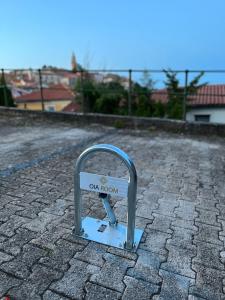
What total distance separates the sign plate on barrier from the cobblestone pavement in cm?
50

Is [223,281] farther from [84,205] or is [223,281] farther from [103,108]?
[103,108]

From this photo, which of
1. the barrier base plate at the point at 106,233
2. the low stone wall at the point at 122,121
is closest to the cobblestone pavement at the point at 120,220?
the barrier base plate at the point at 106,233

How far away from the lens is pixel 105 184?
2109 mm

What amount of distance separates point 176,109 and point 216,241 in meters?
9.53

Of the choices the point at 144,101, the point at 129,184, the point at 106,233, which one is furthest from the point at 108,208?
the point at 144,101

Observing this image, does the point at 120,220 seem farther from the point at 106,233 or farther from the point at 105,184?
the point at 105,184

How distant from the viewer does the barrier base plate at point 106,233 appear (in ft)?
7.36

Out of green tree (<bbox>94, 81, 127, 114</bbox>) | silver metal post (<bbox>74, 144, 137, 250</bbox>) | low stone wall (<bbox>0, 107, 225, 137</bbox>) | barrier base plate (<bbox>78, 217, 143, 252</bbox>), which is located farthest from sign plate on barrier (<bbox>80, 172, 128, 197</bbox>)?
green tree (<bbox>94, 81, 127, 114</bbox>)

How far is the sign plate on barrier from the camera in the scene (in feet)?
6.79

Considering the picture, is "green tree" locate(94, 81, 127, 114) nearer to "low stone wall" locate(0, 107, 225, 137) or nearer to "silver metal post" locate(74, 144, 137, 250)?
"low stone wall" locate(0, 107, 225, 137)

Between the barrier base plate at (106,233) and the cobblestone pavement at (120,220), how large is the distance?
6 cm

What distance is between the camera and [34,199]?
2992 mm

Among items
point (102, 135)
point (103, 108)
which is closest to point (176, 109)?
point (103, 108)

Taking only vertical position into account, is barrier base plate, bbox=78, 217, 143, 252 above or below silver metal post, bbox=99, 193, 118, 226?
below
